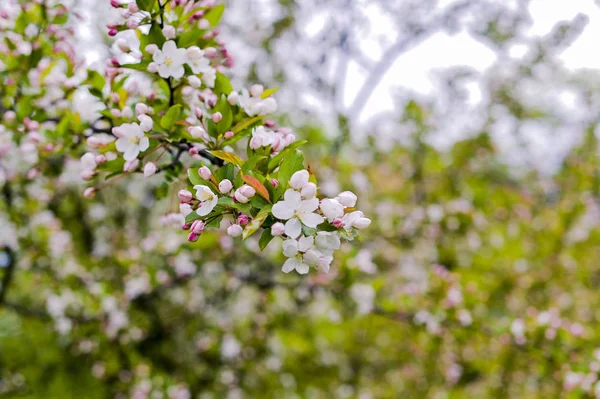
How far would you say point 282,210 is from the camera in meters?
0.97

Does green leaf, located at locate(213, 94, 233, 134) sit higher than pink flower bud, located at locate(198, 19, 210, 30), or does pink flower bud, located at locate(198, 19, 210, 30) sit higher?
pink flower bud, located at locate(198, 19, 210, 30)

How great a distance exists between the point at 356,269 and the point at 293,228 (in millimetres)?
1851

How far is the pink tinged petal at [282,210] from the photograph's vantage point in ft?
3.18

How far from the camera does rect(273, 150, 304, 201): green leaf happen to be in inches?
40.8

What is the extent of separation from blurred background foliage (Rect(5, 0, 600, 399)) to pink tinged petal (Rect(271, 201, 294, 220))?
183 cm

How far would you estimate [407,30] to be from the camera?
181 inches

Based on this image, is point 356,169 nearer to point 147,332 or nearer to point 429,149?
point 429,149

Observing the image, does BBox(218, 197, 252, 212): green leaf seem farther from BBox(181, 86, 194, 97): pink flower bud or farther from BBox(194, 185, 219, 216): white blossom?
BBox(181, 86, 194, 97): pink flower bud

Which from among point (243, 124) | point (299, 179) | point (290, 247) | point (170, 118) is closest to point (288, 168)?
point (299, 179)

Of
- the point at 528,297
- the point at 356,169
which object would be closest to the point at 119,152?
the point at 356,169

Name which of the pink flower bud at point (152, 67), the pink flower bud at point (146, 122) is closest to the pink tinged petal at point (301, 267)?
the pink flower bud at point (146, 122)

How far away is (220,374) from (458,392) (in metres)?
2.24

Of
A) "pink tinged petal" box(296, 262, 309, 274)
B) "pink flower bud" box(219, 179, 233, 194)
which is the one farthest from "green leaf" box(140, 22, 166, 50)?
"pink tinged petal" box(296, 262, 309, 274)

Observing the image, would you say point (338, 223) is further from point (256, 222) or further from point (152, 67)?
point (152, 67)
